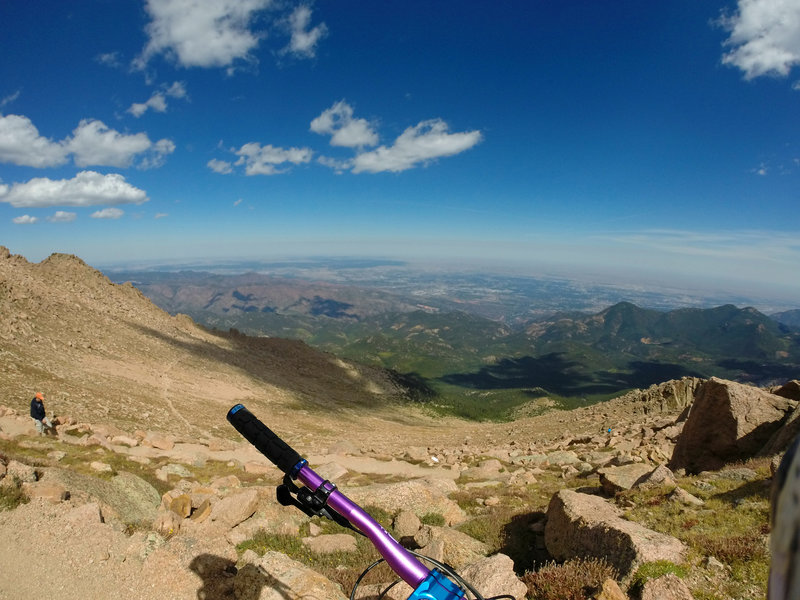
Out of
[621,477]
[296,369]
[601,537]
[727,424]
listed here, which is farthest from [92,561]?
[296,369]

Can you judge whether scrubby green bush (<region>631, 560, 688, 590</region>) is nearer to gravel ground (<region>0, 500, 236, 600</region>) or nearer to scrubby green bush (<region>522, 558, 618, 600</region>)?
scrubby green bush (<region>522, 558, 618, 600</region>)

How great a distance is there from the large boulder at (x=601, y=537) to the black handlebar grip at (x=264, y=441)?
24.6 feet

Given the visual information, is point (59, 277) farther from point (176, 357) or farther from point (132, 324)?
point (176, 357)

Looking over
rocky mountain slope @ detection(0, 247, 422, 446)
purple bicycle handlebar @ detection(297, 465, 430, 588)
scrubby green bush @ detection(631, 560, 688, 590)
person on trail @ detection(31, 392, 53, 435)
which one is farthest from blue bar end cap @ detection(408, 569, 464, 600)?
rocky mountain slope @ detection(0, 247, 422, 446)

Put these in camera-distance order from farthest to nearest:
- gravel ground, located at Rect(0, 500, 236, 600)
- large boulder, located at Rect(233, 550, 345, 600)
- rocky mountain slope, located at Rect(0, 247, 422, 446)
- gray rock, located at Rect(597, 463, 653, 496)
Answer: rocky mountain slope, located at Rect(0, 247, 422, 446), gray rock, located at Rect(597, 463, 653, 496), gravel ground, located at Rect(0, 500, 236, 600), large boulder, located at Rect(233, 550, 345, 600)

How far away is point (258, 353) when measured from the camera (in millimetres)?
78625

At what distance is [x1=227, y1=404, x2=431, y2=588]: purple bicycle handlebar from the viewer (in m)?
3.86

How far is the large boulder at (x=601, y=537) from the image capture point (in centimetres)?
796

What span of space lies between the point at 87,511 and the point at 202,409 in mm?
33477

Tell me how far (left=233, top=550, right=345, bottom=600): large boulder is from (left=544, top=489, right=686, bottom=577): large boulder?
572 cm

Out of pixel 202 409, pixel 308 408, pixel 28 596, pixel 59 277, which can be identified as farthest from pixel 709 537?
pixel 59 277

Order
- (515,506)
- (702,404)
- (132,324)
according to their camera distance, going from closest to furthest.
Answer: (515,506), (702,404), (132,324)

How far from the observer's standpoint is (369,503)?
15.2 meters

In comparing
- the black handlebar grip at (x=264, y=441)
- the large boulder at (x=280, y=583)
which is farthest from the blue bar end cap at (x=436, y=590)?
the large boulder at (x=280, y=583)
